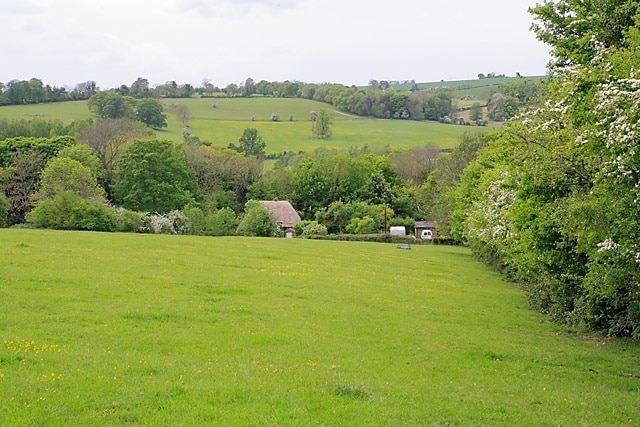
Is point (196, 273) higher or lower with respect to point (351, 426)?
lower

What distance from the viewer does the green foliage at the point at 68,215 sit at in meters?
66.7

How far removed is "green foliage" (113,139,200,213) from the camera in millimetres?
86438

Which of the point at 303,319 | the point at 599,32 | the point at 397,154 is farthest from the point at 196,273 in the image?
the point at 397,154

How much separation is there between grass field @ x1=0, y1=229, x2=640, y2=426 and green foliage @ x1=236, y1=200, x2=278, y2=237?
4702 cm

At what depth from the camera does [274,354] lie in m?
16.2

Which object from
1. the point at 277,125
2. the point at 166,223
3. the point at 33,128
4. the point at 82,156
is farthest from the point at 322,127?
the point at 166,223

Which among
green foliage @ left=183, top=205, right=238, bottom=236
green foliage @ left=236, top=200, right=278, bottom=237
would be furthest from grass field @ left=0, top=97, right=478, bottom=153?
green foliage @ left=236, top=200, right=278, bottom=237

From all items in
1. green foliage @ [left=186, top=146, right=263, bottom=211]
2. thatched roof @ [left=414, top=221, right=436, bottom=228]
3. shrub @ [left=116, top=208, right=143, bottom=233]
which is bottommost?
thatched roof @ [left=414, top=221, right=436, bottom=228]

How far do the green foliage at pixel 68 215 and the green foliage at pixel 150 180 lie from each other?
57.1 ft

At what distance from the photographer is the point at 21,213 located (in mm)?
79875

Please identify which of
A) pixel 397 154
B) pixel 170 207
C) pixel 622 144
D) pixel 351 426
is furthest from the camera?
pixel 397 154

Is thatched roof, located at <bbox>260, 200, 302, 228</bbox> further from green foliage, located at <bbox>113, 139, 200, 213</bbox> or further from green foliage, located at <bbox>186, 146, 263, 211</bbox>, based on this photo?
green foliage, located at <bbox>113, 139, 200, 213</bbox>

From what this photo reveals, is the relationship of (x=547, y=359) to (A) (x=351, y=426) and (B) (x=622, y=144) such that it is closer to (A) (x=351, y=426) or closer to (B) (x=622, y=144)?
(B) (x=622, y=144)

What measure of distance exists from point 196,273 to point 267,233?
1985 inches
